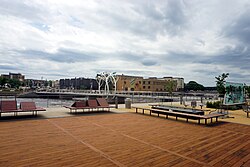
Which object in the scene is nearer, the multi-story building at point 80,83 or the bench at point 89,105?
the bench at point 89,105

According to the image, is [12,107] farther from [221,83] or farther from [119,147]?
[221,83]

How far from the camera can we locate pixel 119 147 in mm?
5285

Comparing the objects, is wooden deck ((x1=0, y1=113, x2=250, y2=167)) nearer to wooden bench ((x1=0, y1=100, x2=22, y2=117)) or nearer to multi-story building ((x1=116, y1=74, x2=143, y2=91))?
wooden bench ((x1=0, y1=100, x2=22, y2=117))

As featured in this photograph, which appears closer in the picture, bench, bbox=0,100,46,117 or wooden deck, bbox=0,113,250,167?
wooden deck, bbox=0,113,250,167

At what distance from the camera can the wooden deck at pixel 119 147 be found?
4.29 meters

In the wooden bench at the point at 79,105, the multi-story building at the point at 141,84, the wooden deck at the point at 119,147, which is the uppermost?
the multi-story building at the point at 141,84

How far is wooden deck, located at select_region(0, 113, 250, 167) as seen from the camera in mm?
4285

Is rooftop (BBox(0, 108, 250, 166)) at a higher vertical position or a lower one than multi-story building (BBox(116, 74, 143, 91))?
lower

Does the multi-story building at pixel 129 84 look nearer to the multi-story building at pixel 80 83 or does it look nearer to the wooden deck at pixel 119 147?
the multi-story building at pixel 80 83

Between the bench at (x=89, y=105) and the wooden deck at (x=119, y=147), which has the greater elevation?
the bench at (x=89, y=105)

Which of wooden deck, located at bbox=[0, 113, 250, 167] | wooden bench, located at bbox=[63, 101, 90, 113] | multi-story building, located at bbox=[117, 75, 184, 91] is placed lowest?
wooden deck, located at bbox=[0, 113, 250, 167]

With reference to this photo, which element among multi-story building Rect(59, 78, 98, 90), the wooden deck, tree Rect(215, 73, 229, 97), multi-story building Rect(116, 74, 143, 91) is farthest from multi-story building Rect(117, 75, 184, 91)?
the wooden deck

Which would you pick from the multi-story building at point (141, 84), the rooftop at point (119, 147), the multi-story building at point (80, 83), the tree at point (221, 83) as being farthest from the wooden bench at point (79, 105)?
the multi-story building at point (80, 83)

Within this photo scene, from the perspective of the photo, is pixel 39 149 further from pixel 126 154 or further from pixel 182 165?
pixel 182 165
